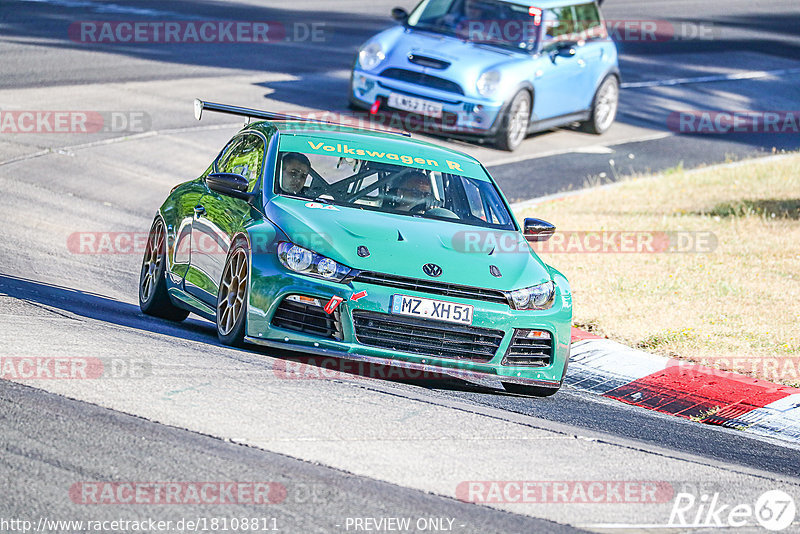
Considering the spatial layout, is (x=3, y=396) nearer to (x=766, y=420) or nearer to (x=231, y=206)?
(x=231, y=206)

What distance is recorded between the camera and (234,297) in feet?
25.5

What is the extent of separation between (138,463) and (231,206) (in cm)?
333

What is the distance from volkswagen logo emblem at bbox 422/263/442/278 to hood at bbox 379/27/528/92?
33.4 feet

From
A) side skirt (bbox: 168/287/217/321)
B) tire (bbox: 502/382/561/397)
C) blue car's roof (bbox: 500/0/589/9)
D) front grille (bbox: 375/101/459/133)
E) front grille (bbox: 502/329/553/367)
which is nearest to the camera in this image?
front grille (bbox: 502/329/553/367)

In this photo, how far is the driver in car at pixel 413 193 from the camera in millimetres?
8523


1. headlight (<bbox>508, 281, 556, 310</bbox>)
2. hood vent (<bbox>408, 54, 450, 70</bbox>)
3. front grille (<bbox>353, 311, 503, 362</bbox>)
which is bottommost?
front grille (<bbox>353, 311, 503, 362</bbox>)

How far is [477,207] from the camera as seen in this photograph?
8.85 meters

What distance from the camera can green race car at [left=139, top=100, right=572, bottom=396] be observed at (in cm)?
734

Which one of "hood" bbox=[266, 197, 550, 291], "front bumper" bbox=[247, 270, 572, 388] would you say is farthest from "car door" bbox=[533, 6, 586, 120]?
"front bumper" bbox=[247, 270, 572, 388]

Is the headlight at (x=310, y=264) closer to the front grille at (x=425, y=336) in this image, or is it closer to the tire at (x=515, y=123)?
the front grille at (x=425, y=336)

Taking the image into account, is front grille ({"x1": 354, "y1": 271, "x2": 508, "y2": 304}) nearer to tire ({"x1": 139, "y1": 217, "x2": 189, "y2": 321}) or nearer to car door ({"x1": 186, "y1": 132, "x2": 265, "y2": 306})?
car door ({"x1": 186, "y1": 132, "x2": 265, "y2": 306})

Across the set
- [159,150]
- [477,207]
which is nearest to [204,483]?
[477,207]

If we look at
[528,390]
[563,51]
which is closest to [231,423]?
[528,390]

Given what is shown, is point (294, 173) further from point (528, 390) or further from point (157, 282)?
point (528, 390)
